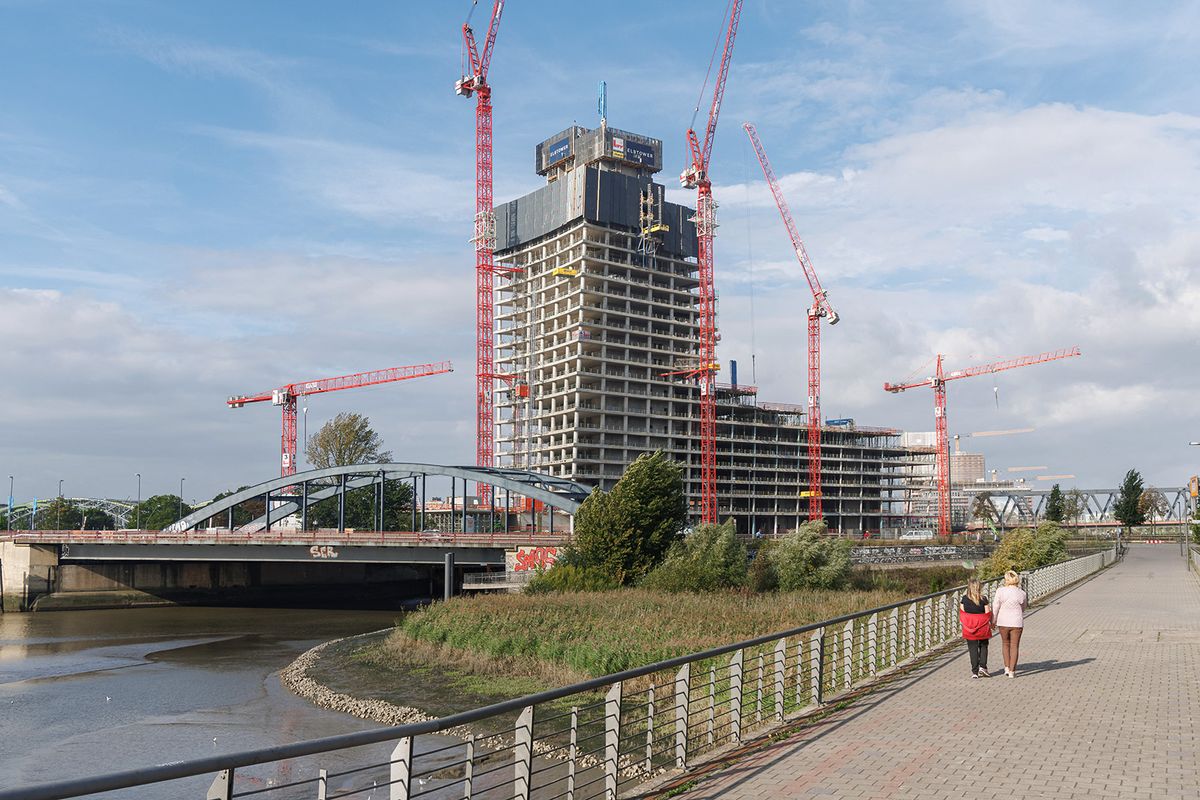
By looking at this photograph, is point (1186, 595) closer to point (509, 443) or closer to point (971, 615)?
point (971, 615)

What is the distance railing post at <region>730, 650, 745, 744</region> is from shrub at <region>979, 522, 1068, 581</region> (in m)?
42.0

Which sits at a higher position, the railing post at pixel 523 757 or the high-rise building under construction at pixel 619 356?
the high-rise building under construction at pixel 619 356

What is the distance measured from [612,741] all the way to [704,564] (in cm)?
4538

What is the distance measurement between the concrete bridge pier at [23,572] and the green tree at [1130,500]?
12674 cm

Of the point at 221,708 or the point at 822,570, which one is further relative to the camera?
the point at 822,570

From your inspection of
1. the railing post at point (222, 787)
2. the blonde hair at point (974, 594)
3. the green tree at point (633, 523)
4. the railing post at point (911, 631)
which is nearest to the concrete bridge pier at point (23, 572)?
the green tree at point (633, 523)

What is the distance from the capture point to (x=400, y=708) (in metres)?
30.9

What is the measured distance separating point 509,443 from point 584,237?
38.3 meters

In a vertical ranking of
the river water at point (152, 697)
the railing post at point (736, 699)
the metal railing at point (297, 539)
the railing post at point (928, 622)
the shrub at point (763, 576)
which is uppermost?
the railing post at point (736, 699)

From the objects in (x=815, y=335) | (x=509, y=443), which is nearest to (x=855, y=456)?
(x=815, y=335)

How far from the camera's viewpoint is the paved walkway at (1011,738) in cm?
1059

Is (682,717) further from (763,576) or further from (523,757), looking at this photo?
(763,576)

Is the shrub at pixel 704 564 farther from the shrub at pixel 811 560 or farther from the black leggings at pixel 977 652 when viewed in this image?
the black leggings at pixel 977 652

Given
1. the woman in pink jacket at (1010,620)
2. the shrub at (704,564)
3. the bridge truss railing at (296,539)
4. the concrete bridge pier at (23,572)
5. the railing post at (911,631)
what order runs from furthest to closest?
1. the concrete bridge pier at (23,572)
2. the bridge truss railing at (296,539)
3. the shrub at (704,564)
4. the railing post at (911,631)
5. the woman in pink jacket at (1010,620)
